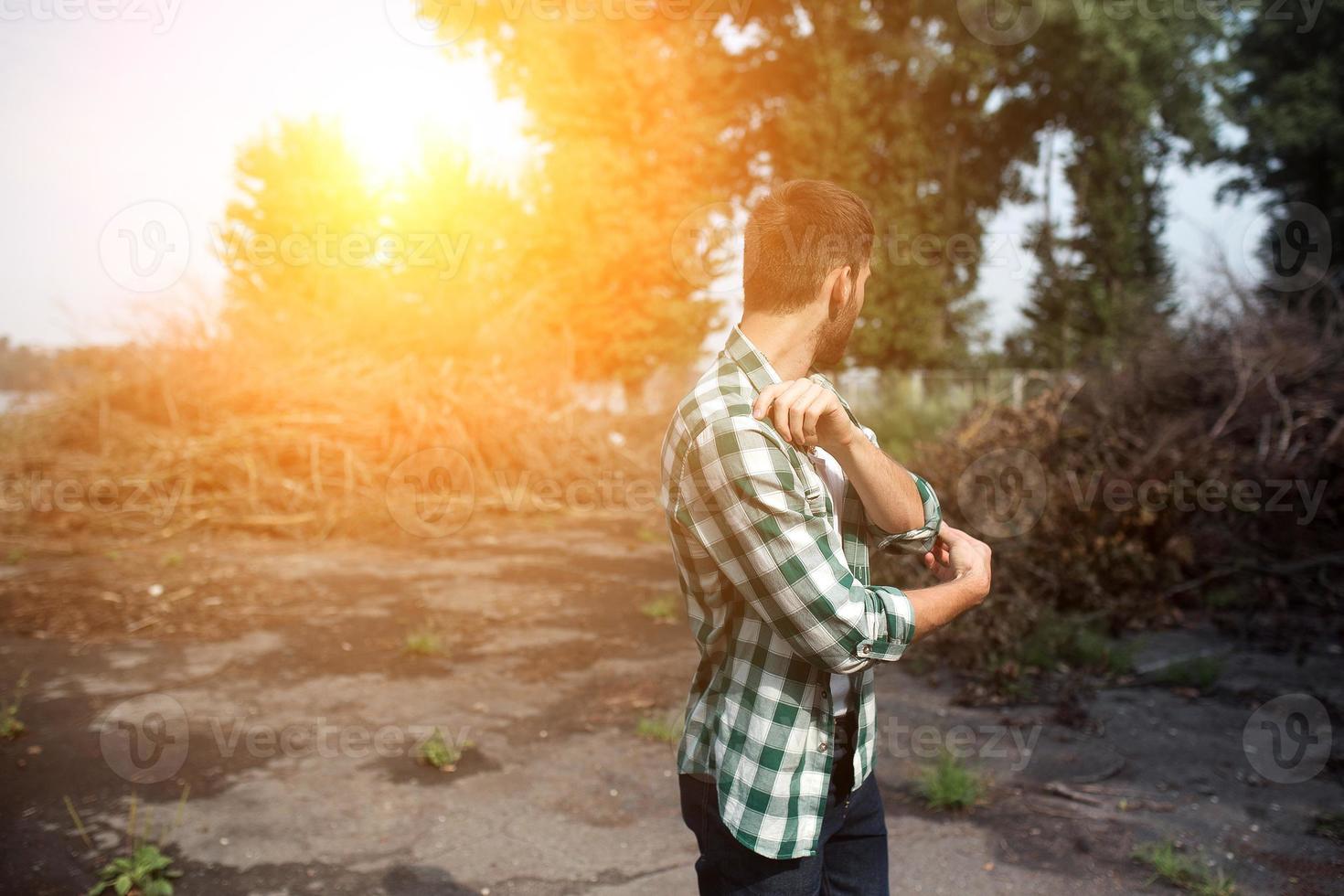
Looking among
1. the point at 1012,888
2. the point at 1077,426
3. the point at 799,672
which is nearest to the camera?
the point at 799,672

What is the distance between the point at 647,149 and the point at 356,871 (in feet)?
86.2

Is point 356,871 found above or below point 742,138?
below

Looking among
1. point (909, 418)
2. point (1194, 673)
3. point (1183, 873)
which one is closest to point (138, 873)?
point (1183, 873)

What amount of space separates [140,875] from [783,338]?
333cm

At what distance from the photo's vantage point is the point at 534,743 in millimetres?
5078

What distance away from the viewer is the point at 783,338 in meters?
1.81

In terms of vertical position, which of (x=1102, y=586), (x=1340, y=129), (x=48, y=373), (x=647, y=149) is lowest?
(x=1102, y=586)

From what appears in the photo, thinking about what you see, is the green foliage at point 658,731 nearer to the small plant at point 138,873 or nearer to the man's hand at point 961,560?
the small plant at point 138,873

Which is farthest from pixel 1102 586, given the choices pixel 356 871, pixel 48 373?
pixel 48 373

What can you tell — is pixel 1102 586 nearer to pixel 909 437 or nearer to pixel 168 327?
pixel 909 437

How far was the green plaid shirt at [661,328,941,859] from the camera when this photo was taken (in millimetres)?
1594

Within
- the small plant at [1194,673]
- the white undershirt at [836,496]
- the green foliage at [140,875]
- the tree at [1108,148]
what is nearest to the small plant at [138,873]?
the green foliage at [140,875]

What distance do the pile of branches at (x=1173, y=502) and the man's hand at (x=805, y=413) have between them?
5040mm

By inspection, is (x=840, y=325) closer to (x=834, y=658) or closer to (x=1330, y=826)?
(x=834, y=658)
